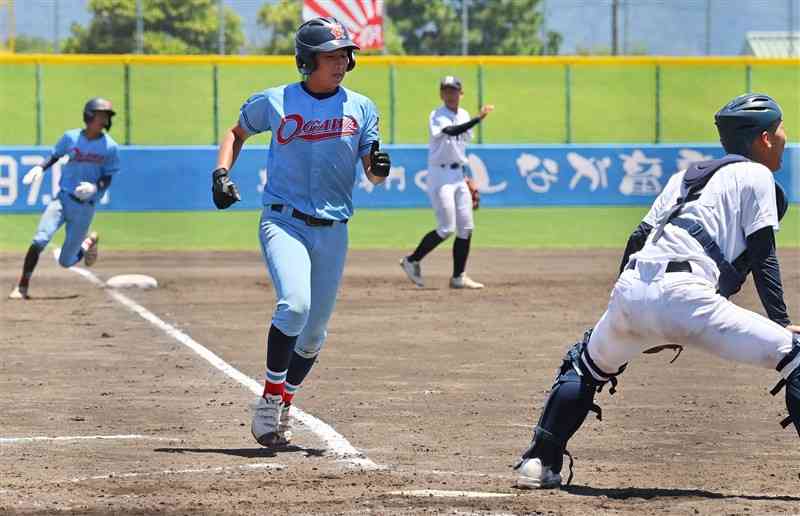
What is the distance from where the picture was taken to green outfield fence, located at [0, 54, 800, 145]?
163 ft

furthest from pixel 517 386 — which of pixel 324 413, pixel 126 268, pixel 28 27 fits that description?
pixel 28 27

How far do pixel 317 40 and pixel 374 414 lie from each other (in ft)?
7.82

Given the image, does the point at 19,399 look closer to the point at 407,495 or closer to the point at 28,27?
the point at 407,495

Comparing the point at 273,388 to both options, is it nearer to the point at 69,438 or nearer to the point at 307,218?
the point at 307,218

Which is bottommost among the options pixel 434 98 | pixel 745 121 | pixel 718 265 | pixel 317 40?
pixel 434 98

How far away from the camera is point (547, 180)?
29672 millimetres

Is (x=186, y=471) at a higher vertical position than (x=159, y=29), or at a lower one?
lower

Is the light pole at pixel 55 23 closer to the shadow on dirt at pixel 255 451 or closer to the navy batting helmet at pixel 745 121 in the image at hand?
the shadow on dirt at pixel 255 451

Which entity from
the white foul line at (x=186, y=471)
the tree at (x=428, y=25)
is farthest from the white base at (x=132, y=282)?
the tree at (x=428, y=25)

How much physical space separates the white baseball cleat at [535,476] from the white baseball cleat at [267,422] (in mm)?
1648

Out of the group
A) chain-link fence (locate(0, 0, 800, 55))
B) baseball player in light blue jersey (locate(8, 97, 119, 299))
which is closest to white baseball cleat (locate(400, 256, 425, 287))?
baseball player in light blue jersey (locate(8, 97, 119, 299))

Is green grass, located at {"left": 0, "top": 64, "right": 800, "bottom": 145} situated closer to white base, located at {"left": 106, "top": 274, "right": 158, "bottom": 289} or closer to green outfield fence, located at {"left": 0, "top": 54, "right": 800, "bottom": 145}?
green outfield fence, located at {"left": 0, "top": 54, "right": 800, "bottom": 145}

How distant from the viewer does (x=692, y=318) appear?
6.45 metres

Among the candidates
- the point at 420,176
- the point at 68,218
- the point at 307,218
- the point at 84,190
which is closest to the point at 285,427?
the point at 307,218
